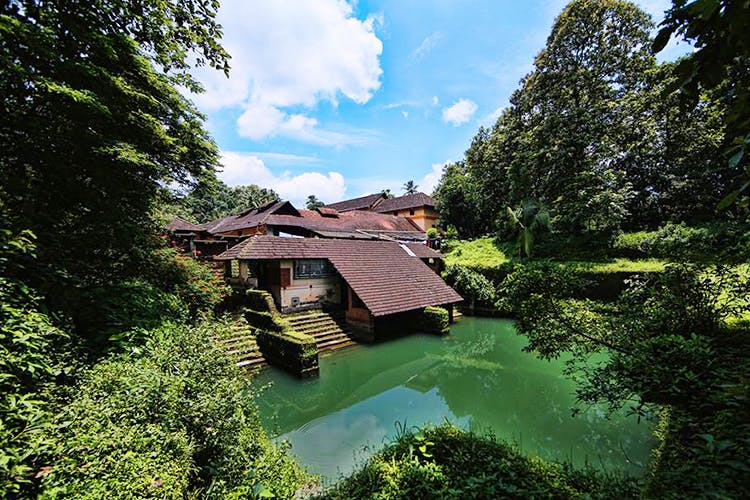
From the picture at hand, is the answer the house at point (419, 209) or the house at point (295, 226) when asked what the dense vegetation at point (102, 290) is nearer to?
the house at point (295, 226)

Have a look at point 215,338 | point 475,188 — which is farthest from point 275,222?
point 215,338

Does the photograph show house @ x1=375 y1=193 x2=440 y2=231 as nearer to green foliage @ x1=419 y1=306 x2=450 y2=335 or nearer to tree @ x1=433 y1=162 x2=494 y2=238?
tree @ x1=433 y1=162 x2=494 y2=238

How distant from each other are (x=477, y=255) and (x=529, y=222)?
152 inches

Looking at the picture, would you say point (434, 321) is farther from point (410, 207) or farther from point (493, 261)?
point (410, 207)

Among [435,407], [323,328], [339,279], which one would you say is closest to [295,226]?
[339,279]

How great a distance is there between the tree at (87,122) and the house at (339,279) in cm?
493

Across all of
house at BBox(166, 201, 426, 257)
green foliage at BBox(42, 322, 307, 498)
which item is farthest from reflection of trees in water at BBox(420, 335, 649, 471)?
house at BBox(166, 201, 426, 257)

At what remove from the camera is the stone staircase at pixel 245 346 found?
8.29m

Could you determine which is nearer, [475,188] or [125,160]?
[125,160]

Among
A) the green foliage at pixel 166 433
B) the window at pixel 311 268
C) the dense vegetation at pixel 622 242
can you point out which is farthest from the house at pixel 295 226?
the green foliage at pixel 166 433

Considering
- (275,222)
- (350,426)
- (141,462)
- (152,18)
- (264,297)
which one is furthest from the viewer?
(275,222)

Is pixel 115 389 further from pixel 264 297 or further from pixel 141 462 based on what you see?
pixel 264 297

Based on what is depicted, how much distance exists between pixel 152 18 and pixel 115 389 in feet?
19.6

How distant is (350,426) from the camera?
5.88 m
